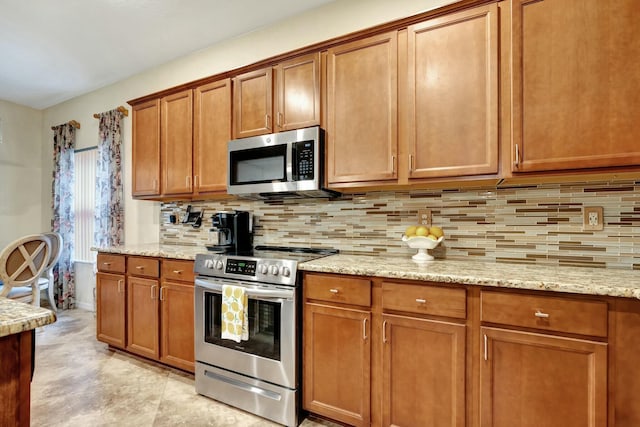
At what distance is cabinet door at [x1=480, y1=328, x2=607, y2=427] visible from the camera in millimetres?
1290

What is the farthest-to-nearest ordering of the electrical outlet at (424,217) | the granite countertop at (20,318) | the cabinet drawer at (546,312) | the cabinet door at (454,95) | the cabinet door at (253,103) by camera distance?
the cabinet door at (253,103)
the electrical outlet at (424,217)
the cabinet door at (454,95)
the cabinet drawer at (546,312)
the granite countertop at (20,318)

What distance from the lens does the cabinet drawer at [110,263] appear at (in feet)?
9.08

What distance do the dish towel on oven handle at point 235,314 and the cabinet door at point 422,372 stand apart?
33.5 inches

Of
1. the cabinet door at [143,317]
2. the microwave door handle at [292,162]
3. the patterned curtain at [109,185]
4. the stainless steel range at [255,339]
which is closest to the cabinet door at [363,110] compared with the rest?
the microwave door handle at [292,162]

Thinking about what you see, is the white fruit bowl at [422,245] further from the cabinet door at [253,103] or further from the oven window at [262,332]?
the cabinet door at [253,103]

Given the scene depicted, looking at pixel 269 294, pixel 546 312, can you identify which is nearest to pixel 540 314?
pixel 546 312

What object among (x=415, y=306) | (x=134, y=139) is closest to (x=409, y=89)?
(x=415, y=306)

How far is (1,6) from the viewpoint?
2.51 m

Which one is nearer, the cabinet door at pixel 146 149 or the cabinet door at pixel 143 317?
the cabinet door at pixel 143 317

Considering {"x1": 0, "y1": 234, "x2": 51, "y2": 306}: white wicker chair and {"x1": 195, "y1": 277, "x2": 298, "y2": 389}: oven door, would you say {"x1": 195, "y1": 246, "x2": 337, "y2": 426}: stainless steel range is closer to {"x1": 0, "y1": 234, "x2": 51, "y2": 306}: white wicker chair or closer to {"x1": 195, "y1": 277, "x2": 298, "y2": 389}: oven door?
{"x1": 195, "y1": 277, "x2": 298, "y2": 389}: oven door

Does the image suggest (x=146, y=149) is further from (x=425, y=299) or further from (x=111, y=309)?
(x=425, y=299)

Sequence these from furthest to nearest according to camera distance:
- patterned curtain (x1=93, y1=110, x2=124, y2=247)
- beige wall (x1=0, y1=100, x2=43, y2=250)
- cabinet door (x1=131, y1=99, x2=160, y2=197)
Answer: beige wall (x1=0, y1=100, x2=43, y2=250)
patterned curtain (x1=93, y1=110, x2=124, y2=247)
cabinet door (x1=131, y1=99, x2=160, y2=197)

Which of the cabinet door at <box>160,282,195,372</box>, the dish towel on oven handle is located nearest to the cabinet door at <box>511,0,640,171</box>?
the dish towel on oven handle

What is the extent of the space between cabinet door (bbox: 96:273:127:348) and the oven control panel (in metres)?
1.05
